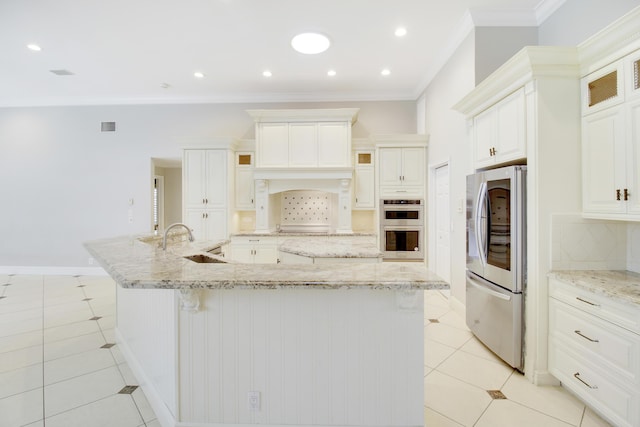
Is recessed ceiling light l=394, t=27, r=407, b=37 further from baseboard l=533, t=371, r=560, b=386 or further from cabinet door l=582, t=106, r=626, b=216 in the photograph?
baseboard l=533, t=371, r=560, b=386

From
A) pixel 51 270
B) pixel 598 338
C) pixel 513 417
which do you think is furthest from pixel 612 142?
pixel 51 270

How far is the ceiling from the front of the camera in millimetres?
2904

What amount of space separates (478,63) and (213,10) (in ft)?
9.23

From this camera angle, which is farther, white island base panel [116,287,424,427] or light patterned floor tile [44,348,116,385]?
light patterned floor tile [44,348,116,385]

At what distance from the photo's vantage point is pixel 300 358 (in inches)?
58.9

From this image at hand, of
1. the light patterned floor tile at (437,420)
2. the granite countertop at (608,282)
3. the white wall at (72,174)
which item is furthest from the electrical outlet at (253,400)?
the white wall at (72,174)

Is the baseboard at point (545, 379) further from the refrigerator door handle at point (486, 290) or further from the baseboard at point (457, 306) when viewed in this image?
the baseboard at point (457, 306)

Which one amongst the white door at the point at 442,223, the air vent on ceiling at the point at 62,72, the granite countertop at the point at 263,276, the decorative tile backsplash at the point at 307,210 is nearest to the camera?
the granite countertop at the point at 263,276

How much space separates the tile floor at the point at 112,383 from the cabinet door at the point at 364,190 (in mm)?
2050

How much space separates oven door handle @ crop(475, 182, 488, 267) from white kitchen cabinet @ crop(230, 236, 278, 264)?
9.84 feet

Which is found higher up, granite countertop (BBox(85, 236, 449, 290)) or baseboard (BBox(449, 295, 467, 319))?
granite countertop (BBox(85, 236, 449, 290))

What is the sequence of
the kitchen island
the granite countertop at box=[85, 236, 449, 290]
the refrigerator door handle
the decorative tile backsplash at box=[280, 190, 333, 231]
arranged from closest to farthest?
1. the granite countertop at box=[85, 236, 449, 290]
2. the kitchen island
3. the refrigerator door handle
4. the decorative tile backsplash at box=[280, 190, 333, 231]

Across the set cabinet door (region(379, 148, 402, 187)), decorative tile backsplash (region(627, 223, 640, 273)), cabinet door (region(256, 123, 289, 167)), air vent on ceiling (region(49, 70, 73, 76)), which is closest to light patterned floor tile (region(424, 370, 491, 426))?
decorative tile backsplash (region(627, 223, 640, 273))

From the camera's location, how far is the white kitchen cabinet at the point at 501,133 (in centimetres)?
225
